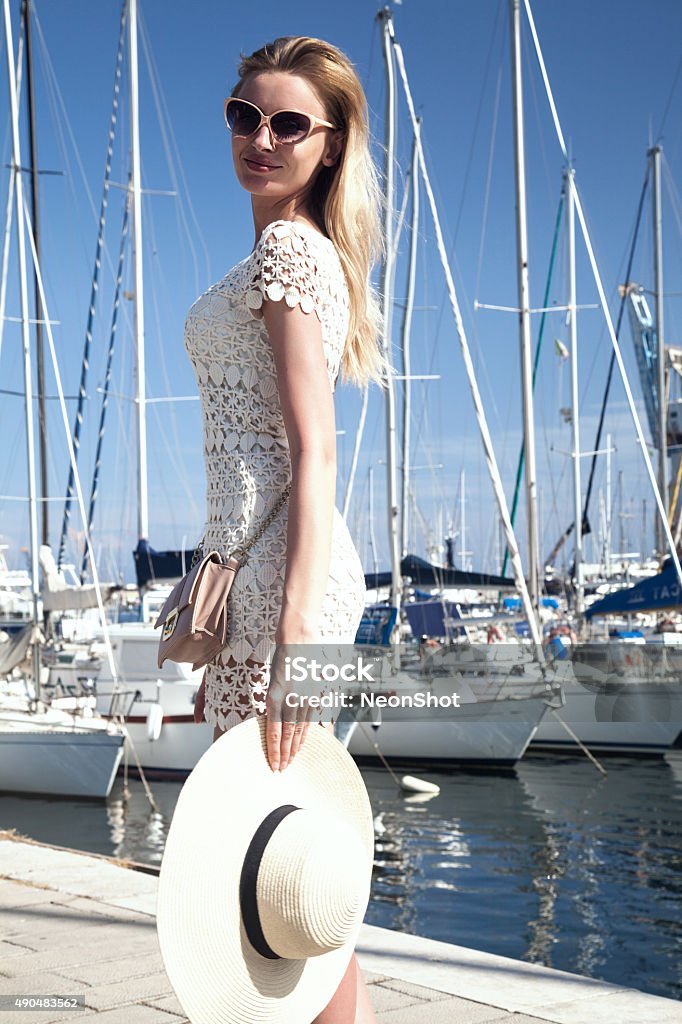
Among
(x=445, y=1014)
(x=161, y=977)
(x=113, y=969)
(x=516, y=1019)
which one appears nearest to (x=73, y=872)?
(x=113, y=969)

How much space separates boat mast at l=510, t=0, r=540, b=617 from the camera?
18.8m

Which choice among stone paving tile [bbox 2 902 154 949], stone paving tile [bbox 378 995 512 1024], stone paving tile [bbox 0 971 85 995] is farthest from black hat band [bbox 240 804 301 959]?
stone paving tile [bbox 2 902 154 949]

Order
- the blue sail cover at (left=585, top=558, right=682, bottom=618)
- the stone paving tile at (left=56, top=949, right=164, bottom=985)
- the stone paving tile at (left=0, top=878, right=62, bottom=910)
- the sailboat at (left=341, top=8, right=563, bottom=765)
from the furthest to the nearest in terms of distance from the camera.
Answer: the blue sail cover at (left=585, top=558, right=682, bottom=618), the sailboat at (left=341, top=8, right=563, bottom=765), the stone paving tile at (left=0, top=878, right=62, bottom=910), the stone paving tile at (left=56, top=949, right=164, bottom=985)

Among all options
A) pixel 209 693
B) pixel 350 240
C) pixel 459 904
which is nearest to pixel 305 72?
Answer: pixel 350 240

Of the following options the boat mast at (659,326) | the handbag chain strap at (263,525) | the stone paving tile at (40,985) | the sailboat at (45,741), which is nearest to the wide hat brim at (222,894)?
the handbag chain strap at (263,525)

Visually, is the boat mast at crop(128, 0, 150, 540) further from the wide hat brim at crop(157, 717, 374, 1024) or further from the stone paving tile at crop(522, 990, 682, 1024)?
the wide hat brim at crop(157, 717, 374, 1024)

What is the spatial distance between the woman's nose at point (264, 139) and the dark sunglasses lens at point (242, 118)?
0.5 inches

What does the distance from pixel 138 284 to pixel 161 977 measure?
63.2ft

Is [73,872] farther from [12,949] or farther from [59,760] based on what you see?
[59,760]

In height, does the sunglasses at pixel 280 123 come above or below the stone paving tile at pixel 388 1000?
above

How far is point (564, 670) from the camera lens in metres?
18.1

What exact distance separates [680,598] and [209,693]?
52.7ft

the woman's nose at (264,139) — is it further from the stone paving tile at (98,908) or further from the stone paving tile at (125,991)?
the stone paving tile at (98,908)

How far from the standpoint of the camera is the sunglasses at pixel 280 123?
2.10 meters
